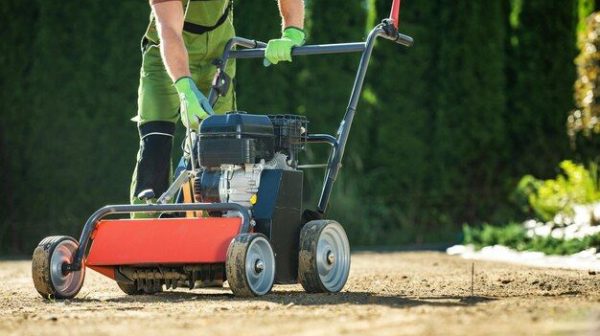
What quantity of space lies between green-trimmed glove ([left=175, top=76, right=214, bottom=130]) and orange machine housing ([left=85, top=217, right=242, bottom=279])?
1.89ft

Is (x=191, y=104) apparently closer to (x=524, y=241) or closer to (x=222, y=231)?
(x=222, y=231)

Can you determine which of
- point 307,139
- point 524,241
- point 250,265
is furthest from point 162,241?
point 524,241

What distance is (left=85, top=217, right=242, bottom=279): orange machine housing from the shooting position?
5020 millimetres

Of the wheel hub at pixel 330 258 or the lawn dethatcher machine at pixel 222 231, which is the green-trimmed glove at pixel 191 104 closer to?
the lawn dethatcher machine at pixel 222 231

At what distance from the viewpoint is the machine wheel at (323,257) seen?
523 cm

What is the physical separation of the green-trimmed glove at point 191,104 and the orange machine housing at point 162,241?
575 millimetres

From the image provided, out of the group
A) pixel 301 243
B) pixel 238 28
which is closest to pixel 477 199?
pixel 238 28

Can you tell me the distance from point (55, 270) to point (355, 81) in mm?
1678

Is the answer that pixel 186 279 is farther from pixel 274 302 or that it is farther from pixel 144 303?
pixel 274 302

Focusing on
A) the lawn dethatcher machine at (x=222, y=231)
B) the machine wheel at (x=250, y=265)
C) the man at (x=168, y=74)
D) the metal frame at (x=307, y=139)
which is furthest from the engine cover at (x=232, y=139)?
the man at (x=168, y=74)

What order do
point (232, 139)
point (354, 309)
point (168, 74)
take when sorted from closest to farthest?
point (354, 309)
point (232, 139)
point (168, 74)

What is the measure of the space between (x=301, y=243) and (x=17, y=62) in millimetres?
6481

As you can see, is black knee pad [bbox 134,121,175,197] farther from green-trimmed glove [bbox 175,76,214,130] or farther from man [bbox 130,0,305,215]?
green-trimmed glove [bbox 175,76,214,130]

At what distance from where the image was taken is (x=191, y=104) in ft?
18.2
